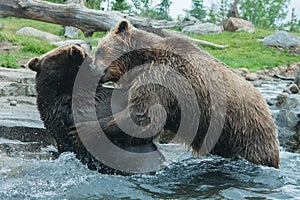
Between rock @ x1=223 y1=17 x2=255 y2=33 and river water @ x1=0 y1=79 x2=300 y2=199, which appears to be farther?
rock @ x1=223 y1=17 x2=255 y2=33

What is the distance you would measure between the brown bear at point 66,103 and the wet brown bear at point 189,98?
0.23 m

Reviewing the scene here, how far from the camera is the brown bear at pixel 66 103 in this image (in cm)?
470

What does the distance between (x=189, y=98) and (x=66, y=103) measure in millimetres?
1212

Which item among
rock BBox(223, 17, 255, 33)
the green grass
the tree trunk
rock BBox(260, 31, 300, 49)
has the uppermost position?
the tree trunk

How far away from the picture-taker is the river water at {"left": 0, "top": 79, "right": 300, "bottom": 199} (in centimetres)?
402

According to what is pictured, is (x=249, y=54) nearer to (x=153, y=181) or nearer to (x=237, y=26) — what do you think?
(x=237, y=26)

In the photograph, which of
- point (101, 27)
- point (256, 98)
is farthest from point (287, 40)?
point (256, 98)

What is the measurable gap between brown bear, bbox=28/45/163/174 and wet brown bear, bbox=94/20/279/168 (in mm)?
225

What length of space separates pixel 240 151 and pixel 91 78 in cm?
166

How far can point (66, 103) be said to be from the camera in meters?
4.89

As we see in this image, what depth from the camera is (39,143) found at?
5.57 m

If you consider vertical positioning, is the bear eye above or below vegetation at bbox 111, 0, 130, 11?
below

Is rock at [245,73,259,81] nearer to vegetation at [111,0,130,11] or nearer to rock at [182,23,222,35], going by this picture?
rock at [182,23,222,35]

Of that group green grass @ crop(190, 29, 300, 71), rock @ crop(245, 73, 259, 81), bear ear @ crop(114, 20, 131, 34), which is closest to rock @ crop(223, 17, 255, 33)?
green grass @ crop(190, 29, 300, 71)
